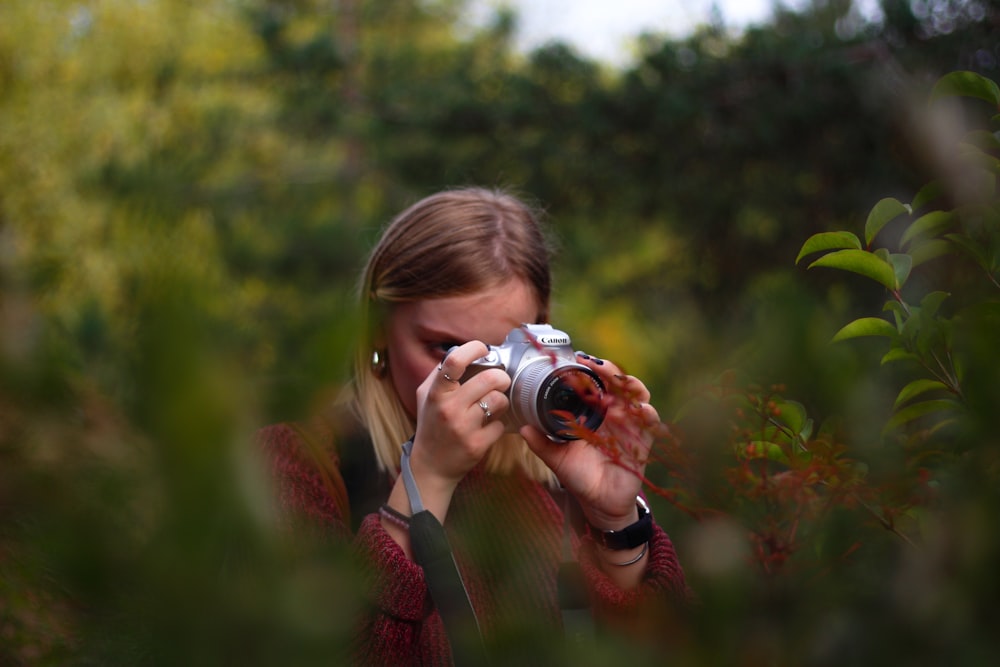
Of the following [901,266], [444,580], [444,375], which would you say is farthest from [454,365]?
[901,266]

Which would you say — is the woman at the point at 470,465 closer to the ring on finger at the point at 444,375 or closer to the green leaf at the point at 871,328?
the ring on finger at the point at 444,375

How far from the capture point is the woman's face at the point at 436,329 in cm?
158

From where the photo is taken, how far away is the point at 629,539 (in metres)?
1.20

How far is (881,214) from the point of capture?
607mm

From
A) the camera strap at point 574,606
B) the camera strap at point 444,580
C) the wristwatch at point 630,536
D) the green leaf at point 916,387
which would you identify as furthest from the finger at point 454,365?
the green leaf at point 916,387

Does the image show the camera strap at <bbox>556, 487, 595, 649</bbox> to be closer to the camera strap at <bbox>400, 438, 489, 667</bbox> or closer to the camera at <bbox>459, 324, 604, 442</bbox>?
the camera strap at <bbox>400, 438, 489, 667</bbox>

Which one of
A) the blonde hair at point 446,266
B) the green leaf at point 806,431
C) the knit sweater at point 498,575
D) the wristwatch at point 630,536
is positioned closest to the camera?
the knit sweater at point 498,575

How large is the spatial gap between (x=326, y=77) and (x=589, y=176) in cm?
301

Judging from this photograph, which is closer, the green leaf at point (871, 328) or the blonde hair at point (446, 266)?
the green leaf at point (871, 328)

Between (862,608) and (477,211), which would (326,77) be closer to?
(477,211)

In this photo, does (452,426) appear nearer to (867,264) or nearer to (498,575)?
(867,264)

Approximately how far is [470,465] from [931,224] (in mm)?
778

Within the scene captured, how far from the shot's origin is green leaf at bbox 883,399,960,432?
51 cm

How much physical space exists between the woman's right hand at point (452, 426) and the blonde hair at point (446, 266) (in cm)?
12
